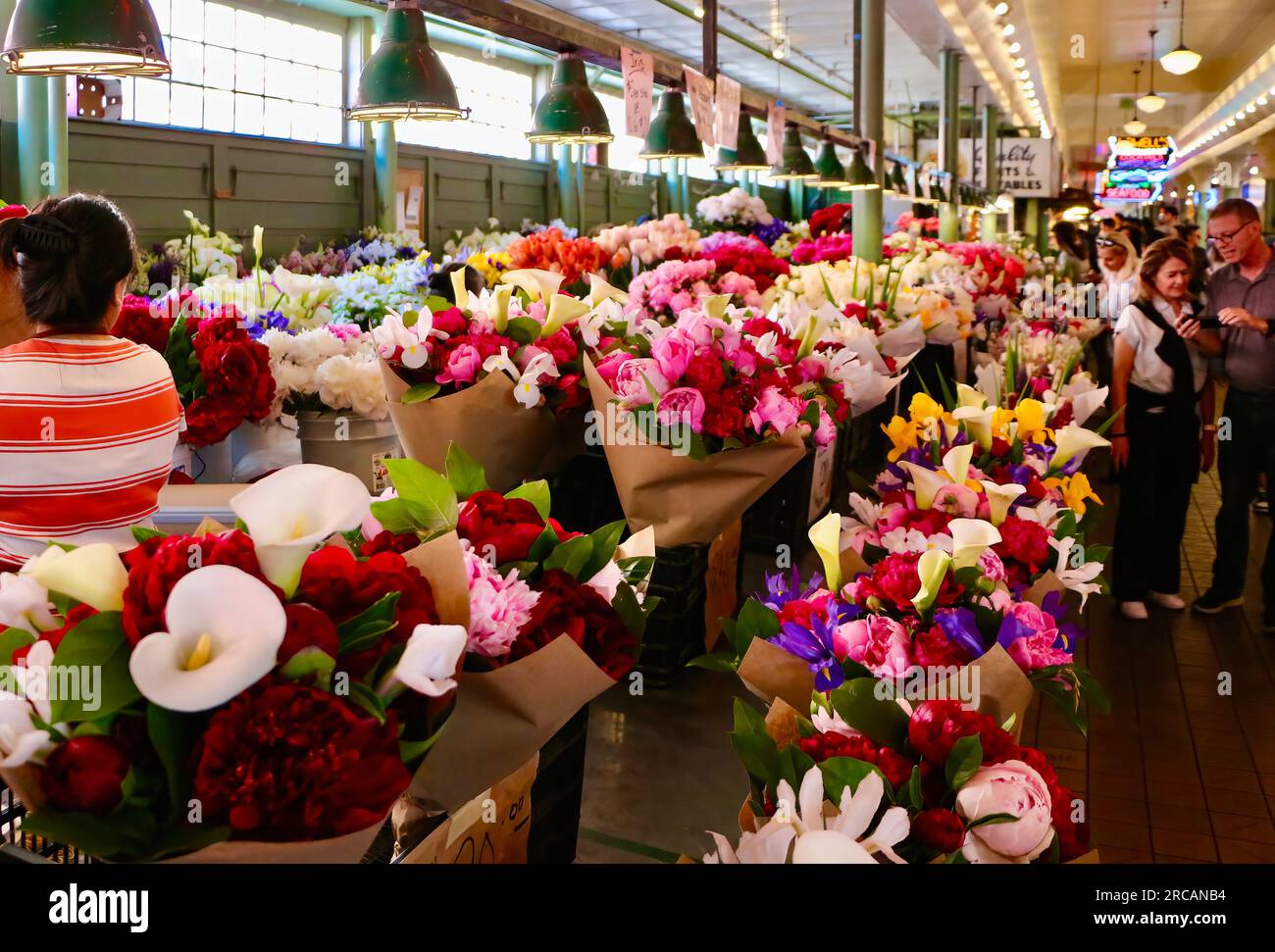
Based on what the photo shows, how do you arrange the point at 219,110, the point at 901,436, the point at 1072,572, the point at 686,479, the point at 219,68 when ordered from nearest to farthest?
1. the point at 1072,572
2. the point at 686,479
3. the point at 901,436
4. the point at 219,68
5. the point at 219,110

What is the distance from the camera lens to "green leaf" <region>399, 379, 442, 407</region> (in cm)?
235

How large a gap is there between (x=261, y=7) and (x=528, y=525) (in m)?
9.60

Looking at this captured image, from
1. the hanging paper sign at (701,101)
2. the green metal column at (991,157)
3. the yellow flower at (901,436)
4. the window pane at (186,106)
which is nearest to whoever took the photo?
the yellow flower at (901,436)

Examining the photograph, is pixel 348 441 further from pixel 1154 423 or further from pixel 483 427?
pixel 1154 423

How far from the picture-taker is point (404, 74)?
2779mm

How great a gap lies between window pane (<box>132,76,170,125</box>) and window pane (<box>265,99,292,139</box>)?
1.21 m

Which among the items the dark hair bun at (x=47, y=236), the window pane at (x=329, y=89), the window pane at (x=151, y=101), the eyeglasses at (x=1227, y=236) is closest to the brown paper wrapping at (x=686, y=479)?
the dark hair bun at (x=47, y=236)

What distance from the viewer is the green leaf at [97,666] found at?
873mm

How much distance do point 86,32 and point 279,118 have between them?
8694mm

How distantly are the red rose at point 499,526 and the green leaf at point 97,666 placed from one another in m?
0.40

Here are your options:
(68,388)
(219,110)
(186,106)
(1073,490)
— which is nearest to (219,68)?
(219,110)

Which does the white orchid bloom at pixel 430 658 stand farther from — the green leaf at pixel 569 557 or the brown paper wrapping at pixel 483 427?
the brown paper wrapping at pixel 483 427

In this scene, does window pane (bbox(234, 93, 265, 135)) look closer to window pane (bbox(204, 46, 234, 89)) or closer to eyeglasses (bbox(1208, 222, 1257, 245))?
window pane (bbox(204, 46, 234, 89))
